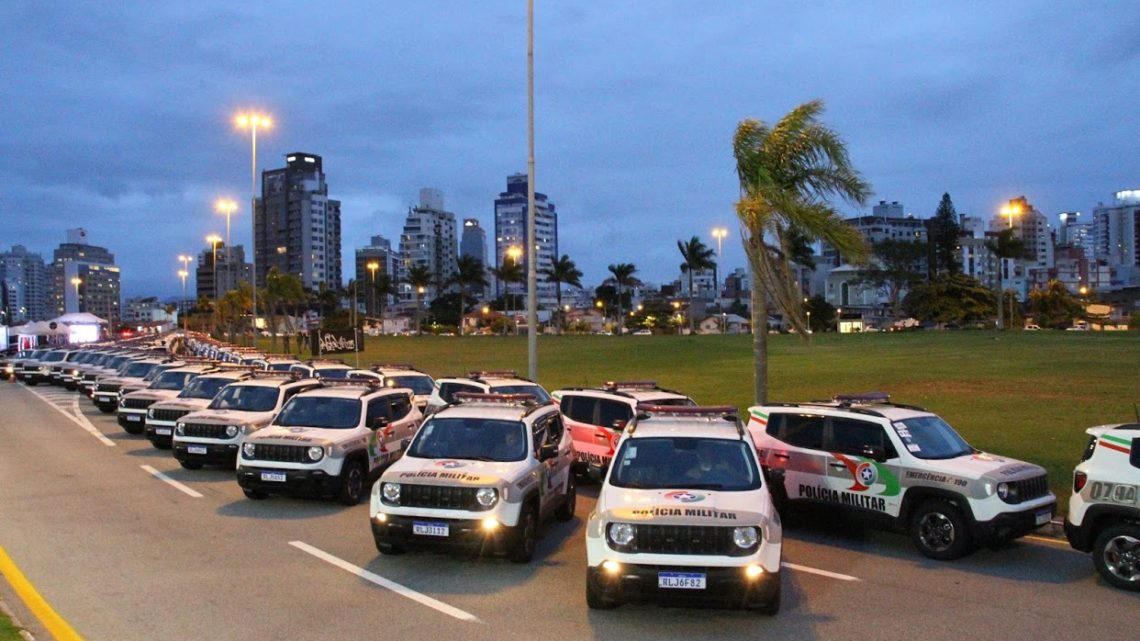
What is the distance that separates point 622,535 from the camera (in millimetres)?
7539

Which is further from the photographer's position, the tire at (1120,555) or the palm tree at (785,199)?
the palm tree at (785,199)

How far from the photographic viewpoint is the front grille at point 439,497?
9.25 m

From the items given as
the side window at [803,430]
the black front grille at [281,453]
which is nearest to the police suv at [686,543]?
the side window at [803,430]

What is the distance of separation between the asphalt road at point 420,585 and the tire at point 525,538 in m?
0.14

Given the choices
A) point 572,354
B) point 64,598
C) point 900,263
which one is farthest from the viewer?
point 900,263

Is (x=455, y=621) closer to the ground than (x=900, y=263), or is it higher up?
closer to the ground

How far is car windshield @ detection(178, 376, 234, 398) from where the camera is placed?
62.8 ft

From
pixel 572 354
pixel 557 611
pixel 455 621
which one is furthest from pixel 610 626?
pixel 572 354

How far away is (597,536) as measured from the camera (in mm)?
7578

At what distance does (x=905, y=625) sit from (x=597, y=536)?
287 cm

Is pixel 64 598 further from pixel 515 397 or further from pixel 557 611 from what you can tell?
pixel 515 397

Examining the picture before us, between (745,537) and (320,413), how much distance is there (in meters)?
8.60

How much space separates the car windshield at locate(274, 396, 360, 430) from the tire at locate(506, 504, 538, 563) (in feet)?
16.0

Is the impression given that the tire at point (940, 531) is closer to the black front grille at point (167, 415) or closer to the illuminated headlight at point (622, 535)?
the illuminated headlight at point (622, 535)
